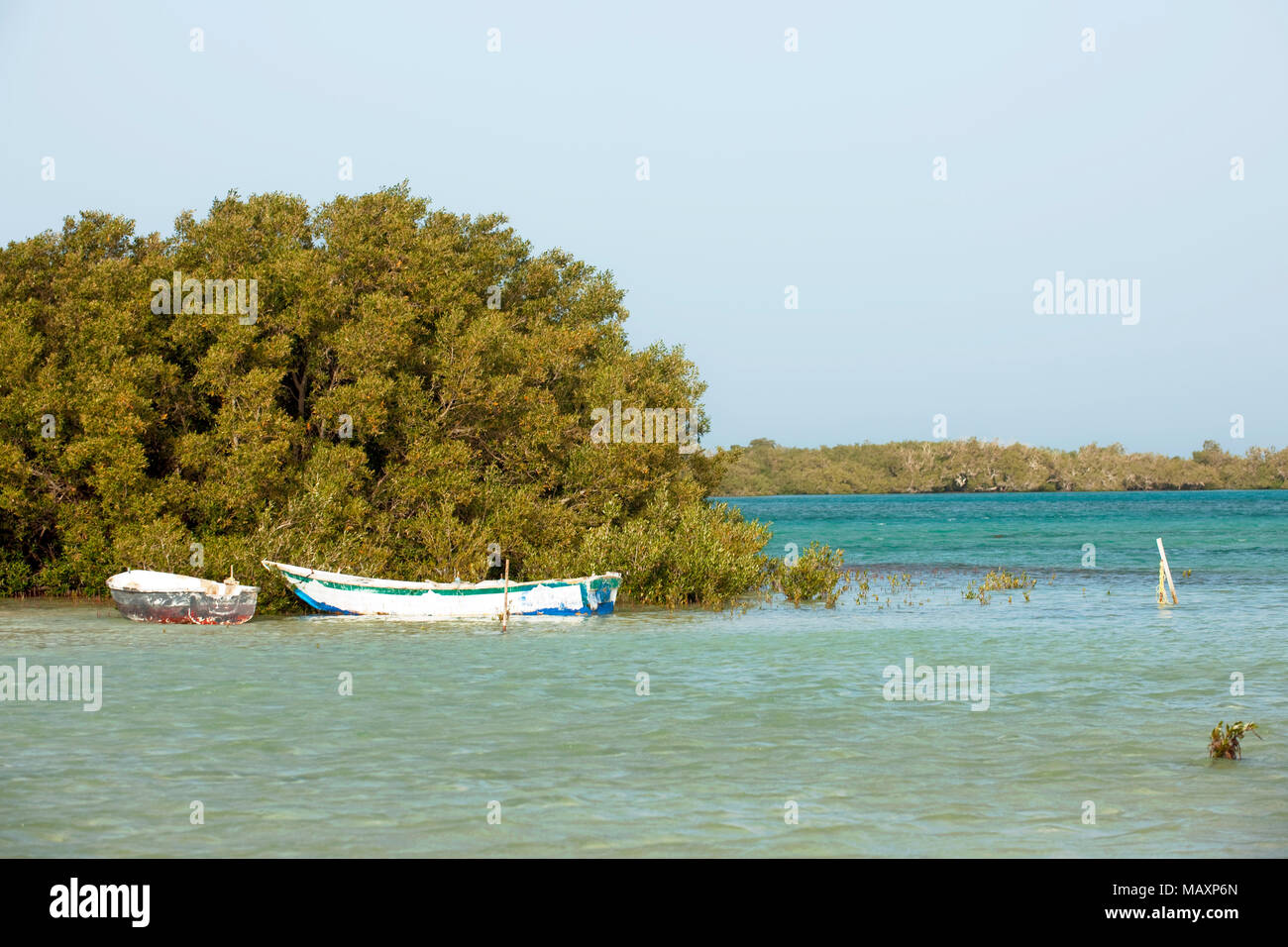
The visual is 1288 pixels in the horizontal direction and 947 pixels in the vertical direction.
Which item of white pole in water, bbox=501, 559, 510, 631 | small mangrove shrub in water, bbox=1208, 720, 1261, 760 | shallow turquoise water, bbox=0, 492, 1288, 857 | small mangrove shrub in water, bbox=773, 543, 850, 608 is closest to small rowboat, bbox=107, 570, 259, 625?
shallow turquoise water, bbox=0, 492, 1288, 857

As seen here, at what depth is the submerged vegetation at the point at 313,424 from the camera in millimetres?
36188

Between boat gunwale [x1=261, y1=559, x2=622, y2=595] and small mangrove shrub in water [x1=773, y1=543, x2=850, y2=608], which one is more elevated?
boat gunwale [x1=261, y1=559, x2=622, y2=595]

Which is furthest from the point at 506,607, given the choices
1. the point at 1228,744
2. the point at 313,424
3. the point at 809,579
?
the point at 1228,744

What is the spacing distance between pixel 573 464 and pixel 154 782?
28.2 m

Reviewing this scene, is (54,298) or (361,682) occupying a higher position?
(54,298)

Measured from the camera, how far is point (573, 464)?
4231 centimetres

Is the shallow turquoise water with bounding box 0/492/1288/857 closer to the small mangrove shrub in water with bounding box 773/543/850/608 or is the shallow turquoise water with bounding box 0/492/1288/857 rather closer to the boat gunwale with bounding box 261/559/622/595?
the boat gunwale with bounding box 261/559/622/595

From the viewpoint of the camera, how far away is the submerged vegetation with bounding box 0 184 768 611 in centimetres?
3619

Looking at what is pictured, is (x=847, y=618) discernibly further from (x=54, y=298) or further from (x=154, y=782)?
(x=54, y=298)

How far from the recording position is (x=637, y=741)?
17.5 m

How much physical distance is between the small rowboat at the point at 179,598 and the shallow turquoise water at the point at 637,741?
0.86 metres

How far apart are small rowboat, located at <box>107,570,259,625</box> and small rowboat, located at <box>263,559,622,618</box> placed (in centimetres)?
178
